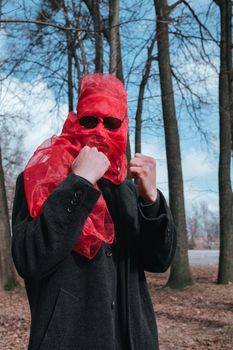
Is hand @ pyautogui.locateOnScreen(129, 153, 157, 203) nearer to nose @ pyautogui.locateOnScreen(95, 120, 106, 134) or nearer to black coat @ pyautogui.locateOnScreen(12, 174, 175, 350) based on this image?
black coat @ pyautogui.locateOnScreen(12, 174, 175, 350)

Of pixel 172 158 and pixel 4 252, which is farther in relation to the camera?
pixel 172 158

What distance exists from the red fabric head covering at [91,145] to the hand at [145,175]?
3.4 inches

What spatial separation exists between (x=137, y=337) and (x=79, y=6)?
9.41 metres

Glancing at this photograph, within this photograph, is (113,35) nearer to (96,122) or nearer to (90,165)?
(96,122)

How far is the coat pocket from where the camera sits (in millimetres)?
1446

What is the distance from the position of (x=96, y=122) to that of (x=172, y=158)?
9981 mm

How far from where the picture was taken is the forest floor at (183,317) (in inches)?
237

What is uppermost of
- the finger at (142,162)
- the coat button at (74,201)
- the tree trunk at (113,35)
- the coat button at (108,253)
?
the tree trunk at (113,35)

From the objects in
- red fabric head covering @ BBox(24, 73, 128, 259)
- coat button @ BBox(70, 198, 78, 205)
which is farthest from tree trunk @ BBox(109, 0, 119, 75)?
coat button @ BBox(70, 198, 78, 205)

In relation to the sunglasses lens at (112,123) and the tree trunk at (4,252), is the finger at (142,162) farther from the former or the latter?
the tree trunk at (4,252)

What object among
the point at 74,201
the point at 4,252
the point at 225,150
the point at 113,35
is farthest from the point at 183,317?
the point at 74,201

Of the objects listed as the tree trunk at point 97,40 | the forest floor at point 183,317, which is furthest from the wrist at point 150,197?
the tree trunk at point 97,40

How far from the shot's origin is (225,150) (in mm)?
12008

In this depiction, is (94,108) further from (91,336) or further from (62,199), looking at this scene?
(91,336)
